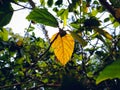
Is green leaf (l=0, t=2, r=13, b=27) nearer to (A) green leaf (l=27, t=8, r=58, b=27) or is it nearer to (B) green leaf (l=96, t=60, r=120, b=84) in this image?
(A) green leaf (l=27, t=8, r=58, b=27)

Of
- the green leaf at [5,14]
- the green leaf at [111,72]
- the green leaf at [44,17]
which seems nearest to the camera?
the green leaf at [111,72]

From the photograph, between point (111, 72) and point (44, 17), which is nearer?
point (111, 72)

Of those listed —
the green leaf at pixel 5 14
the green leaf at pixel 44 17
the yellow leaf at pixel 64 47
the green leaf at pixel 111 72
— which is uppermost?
the green leaf at pixel 5 14

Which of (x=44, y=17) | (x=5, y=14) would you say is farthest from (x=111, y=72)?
(x=5, y=14)

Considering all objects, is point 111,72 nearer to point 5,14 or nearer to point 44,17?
point 44,17

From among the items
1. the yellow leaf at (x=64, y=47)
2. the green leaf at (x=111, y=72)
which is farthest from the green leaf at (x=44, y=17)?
the green leaf at (x=111, y=72)

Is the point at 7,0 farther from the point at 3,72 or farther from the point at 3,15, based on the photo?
the point at 3,72

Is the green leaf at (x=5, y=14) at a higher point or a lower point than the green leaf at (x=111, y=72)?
higher

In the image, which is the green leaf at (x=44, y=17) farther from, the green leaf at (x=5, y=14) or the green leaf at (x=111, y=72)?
the green leaf at (x=111, y=72)

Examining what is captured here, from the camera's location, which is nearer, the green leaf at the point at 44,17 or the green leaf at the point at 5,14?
the green leaf at the point at 44,17
